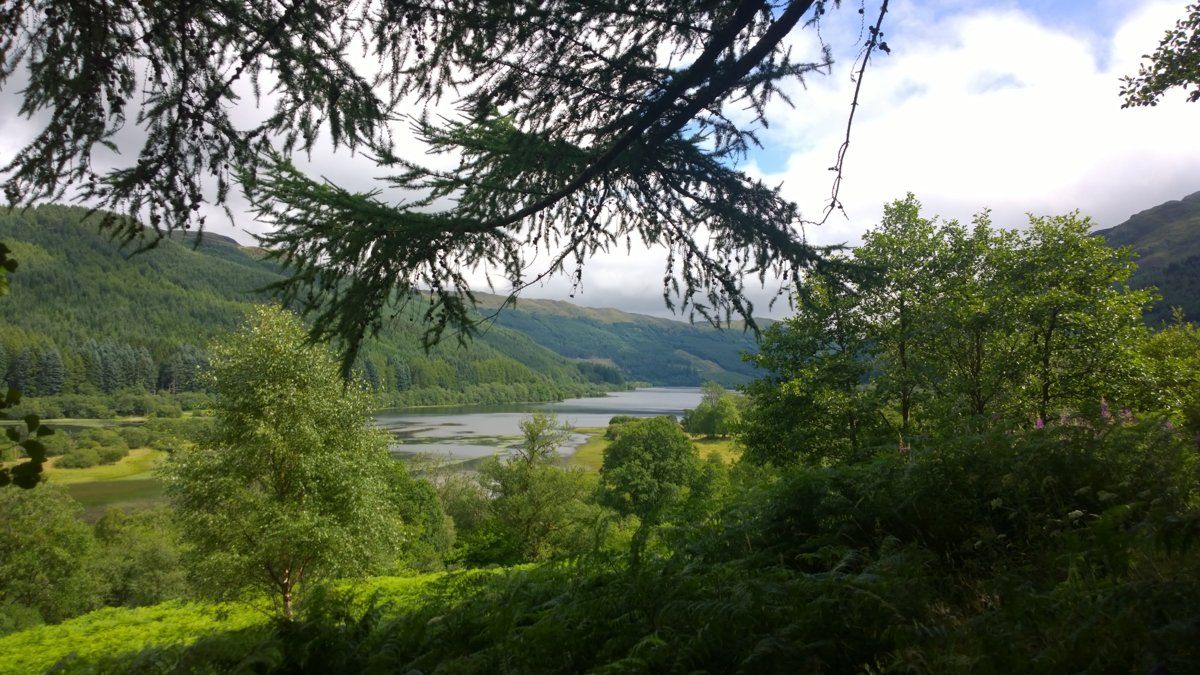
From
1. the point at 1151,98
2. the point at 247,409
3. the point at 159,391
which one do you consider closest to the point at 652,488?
the point at 247,409

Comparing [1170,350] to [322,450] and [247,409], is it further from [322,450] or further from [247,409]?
[247,409]

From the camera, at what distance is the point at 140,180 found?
333 cm

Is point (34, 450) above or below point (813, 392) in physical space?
above

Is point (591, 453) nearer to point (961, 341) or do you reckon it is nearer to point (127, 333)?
point (961, 341)

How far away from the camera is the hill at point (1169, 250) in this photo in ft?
178

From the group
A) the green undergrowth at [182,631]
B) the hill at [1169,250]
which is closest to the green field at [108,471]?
the green undergrowth at [182,631]

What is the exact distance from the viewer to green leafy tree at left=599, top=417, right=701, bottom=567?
32.4m

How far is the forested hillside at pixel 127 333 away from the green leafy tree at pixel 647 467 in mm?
56131

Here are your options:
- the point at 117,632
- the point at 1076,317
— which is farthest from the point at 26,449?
the point at 1076,317

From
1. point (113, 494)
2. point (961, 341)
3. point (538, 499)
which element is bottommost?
point (113, 494)

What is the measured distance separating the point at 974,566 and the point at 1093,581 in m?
0.74

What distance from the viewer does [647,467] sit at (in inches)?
1356

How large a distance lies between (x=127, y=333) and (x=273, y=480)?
16396 cm

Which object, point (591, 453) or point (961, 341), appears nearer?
point (961, 341)
